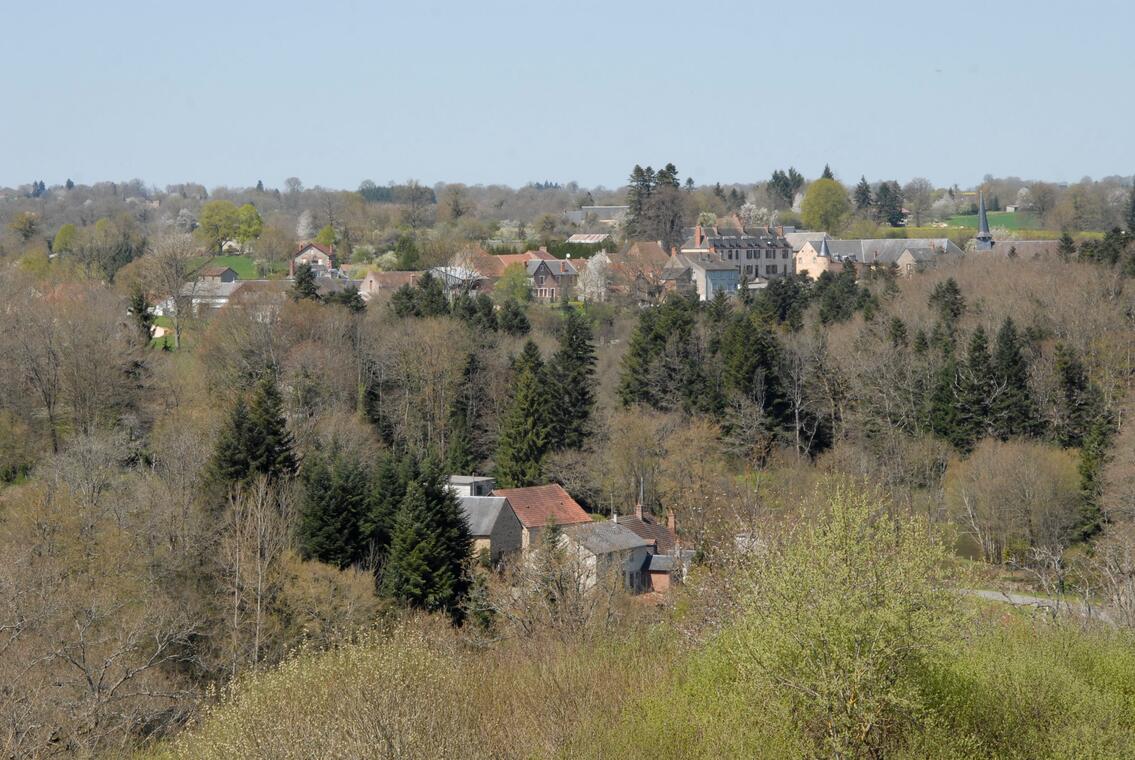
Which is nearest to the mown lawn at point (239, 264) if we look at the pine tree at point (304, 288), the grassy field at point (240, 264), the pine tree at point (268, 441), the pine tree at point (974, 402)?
the grassy field at point (240, 264)

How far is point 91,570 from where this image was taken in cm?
2142

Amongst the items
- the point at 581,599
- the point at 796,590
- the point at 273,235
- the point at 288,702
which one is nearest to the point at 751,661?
the point at 796,590

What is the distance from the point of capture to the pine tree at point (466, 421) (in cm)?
3578

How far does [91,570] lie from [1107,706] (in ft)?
53.5

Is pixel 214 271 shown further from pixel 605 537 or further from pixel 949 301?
pixel 605 537

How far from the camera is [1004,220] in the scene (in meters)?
95.4

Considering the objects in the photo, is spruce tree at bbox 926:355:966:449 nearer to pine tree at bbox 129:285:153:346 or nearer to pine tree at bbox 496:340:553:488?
pine tree at bbox 496:340:553:488

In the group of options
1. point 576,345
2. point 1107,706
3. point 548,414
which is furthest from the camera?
point 576,345

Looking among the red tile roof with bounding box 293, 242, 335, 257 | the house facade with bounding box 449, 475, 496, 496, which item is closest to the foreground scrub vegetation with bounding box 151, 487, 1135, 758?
the house facade with bounding box 449, 475, 496, 496

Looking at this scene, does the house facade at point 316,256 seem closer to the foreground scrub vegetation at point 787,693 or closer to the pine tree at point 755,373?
the pine tree at point 755,373

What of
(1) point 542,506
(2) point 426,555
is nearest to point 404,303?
(1) point 542,506

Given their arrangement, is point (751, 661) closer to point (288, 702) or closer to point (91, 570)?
point (288, 702)

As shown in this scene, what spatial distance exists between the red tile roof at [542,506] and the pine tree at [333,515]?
18.5 ft

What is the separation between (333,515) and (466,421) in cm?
1329
